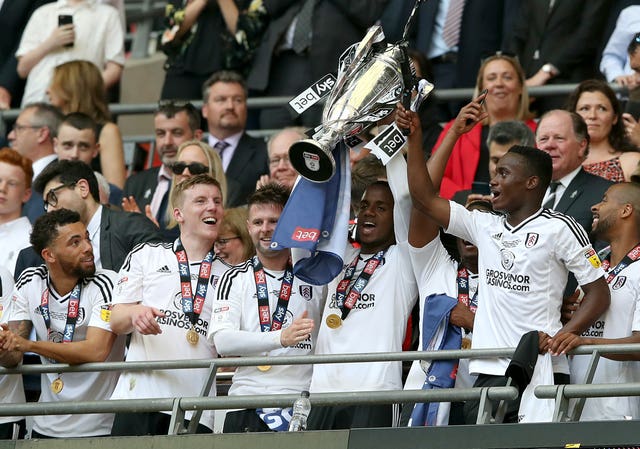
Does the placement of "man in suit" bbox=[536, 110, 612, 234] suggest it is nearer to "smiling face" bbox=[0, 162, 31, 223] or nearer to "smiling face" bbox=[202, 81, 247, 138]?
"smiling face" bbox=[202, 81, 247, 138]

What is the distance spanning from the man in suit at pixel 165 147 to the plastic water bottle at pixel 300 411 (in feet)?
12.9

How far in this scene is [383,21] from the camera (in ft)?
44.1

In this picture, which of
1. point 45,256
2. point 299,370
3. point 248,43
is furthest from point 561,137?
point 248,43

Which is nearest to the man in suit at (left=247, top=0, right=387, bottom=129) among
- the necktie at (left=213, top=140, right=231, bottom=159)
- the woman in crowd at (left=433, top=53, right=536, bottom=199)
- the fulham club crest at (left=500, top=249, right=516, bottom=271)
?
the necktie at (left=213, top=140, right=231, bottom=159)

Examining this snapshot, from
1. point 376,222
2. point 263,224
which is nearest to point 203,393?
point 263,224

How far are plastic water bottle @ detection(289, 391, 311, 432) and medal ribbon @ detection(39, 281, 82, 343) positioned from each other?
1.78 m

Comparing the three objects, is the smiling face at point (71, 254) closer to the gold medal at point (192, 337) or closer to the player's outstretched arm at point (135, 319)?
the player's outstretched arm at point (135, 319)

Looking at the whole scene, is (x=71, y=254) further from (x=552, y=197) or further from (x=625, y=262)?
(x=625, y=262)

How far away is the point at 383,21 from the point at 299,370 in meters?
5.09

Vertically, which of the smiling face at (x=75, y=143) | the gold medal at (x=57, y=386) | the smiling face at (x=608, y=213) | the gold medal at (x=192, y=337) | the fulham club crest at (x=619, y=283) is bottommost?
the gold medal at (x=57, y=386)

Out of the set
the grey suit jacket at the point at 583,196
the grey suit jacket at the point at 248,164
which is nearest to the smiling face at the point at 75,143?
the grey suit jacket at the point at 248,164

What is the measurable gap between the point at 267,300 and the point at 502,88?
3.14m

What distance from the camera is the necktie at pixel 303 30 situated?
1338 centimetres

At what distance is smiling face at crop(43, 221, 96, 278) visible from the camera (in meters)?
9.57
